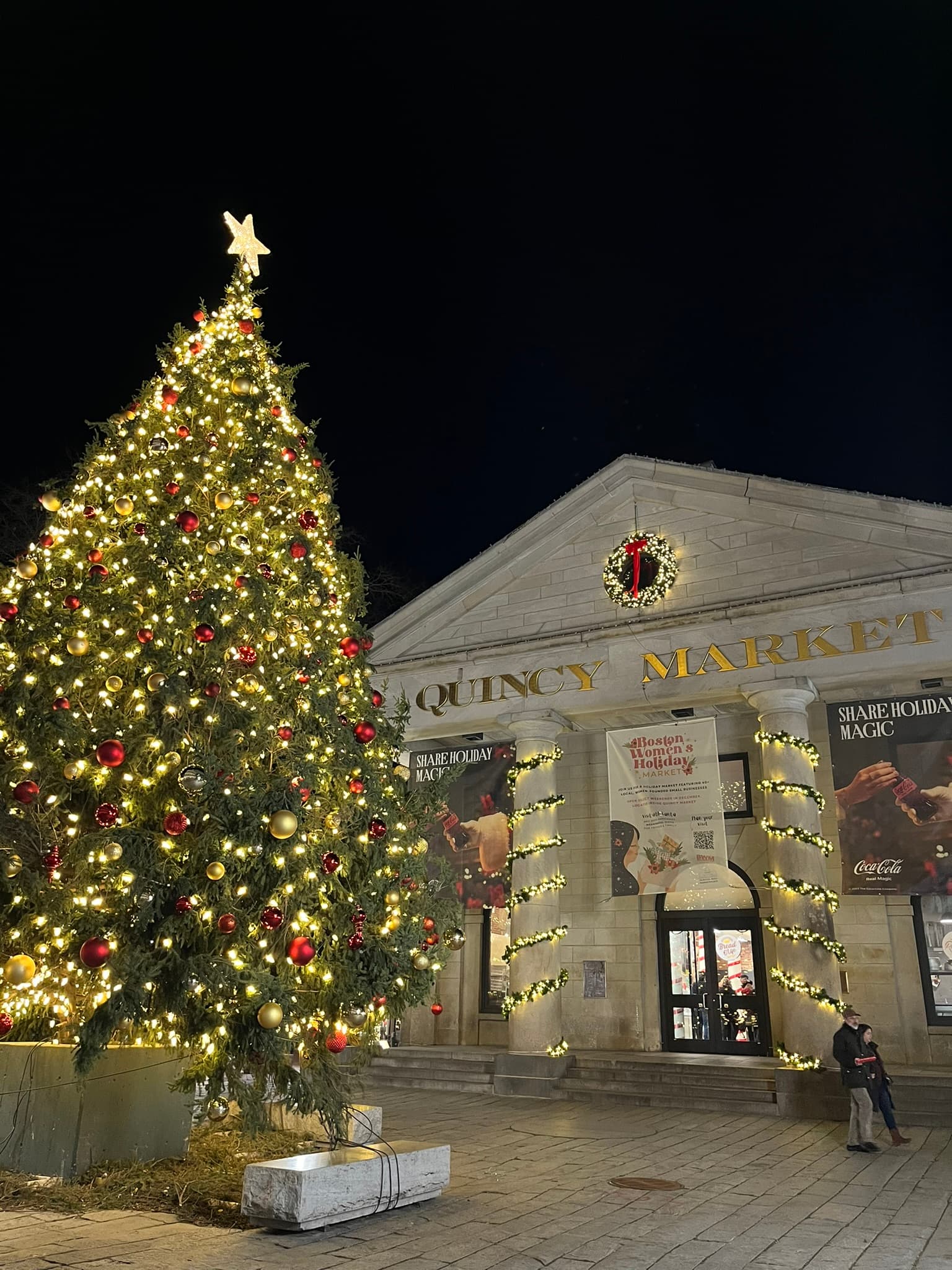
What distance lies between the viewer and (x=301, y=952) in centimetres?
656

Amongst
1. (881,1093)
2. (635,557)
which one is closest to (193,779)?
(881,1093)

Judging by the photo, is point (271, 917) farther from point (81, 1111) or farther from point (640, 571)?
point (640, 571)

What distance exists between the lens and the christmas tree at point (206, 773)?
21.5ft

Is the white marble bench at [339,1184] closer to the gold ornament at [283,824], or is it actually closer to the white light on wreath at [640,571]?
the gold ornament at [283,824]

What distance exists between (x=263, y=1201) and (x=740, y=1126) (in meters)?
7.33

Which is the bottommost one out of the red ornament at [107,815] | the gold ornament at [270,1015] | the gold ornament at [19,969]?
the gold ornament at [270,1015]

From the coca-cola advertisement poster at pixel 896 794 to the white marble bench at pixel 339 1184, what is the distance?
8.07m

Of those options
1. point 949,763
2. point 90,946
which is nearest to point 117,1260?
point 90,946

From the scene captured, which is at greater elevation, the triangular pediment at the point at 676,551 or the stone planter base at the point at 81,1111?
the triangular pediment at the point at 676,551

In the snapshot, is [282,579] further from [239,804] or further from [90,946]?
[90,946]

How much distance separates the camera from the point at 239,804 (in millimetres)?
6730

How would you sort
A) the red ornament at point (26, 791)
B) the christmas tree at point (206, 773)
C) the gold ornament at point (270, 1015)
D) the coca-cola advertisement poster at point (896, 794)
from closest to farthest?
the gold ornament at point (270, 1015), the christmas tree at point (206, 773), the red ornament at point (26, 791), the coca-cola advertisement poster at point (896, 794)

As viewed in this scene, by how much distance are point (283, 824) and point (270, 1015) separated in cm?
127

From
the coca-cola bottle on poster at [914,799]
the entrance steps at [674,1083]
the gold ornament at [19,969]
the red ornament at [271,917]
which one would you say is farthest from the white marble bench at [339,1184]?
the coca-cola bottle on poster at [914,799]
